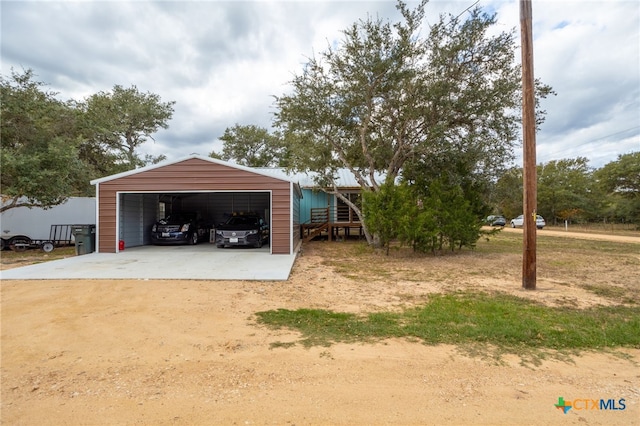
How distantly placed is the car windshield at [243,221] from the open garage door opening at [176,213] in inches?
31.9

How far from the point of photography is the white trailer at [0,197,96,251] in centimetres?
1455

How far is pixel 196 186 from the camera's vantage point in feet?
39.7

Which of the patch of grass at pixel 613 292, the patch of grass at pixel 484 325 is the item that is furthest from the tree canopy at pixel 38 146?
the patch of grass at pixel 613 292

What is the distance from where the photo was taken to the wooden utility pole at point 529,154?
278 inches

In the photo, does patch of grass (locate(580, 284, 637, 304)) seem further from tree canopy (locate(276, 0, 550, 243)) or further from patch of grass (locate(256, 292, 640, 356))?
tree canopy (locate(276, 0, 550, 243))

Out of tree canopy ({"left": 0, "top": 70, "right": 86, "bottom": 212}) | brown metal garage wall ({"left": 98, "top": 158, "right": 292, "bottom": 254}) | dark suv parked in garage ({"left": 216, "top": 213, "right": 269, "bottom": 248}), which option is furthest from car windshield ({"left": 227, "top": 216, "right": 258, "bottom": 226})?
tree canopy ({"left": 0, "top": 70, "right": 86, "bottom": 212})

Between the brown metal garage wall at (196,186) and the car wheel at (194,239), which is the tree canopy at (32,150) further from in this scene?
the car wheel at (194,239)

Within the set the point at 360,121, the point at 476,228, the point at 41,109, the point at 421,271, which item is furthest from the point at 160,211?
the point at 476,228

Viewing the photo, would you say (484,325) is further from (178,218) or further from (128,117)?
(128,117)

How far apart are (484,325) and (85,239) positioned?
12.7 m

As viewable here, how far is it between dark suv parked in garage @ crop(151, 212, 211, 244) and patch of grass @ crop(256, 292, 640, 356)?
1081 cm

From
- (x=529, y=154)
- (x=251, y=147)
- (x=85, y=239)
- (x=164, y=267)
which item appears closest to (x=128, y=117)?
(x=251, y=147)

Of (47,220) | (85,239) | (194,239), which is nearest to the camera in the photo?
(85,239)

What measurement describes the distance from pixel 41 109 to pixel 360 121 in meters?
11.8
